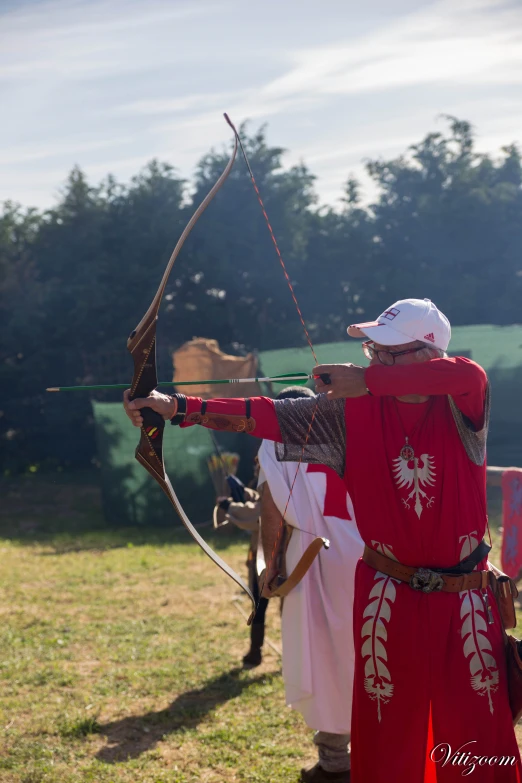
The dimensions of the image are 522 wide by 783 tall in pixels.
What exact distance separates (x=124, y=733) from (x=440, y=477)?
2621 mm

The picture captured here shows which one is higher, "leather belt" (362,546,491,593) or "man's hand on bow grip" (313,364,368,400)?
"man's hand on bow grip" (313,364,368,400)

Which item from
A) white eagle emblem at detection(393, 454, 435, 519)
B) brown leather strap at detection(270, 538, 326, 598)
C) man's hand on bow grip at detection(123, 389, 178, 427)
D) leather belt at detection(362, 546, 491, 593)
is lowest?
brown leather strap at detection(270, 538, 326, 598)

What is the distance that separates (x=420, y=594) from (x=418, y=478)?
0.34 m

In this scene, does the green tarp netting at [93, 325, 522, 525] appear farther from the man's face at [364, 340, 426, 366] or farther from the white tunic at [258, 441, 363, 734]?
the man's face at [364, 340, 426, 366]

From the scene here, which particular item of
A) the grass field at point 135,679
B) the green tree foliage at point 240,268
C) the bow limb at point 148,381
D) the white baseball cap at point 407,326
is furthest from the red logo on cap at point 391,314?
the green tree foliage at point 240,268

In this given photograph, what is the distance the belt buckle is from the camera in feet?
7.90

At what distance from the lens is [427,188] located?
15570 mm

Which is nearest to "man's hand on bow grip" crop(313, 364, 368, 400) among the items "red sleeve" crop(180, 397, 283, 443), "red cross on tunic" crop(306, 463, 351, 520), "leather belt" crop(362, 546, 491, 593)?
"red sleeve" crop(180, 397, 283, 443)

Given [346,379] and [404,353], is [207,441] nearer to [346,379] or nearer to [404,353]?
[404,353]

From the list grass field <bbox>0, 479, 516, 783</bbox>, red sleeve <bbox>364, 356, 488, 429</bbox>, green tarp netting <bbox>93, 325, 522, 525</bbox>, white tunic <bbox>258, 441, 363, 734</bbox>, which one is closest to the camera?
red sleeve <bbox>364, 356, 488, 429</bbox>

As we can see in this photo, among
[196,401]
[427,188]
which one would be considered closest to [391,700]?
[196,401]

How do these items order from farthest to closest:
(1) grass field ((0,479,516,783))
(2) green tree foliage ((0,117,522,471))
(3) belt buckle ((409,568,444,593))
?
(2) green tree foliage ((0,117,522,471))
(1) grass field ((0,479,516,783))
(3) belt buckle ((409,568,444,593))

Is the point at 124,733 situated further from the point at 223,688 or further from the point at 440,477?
the point at 440,477

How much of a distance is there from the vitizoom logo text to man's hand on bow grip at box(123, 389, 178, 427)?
4.08ft
